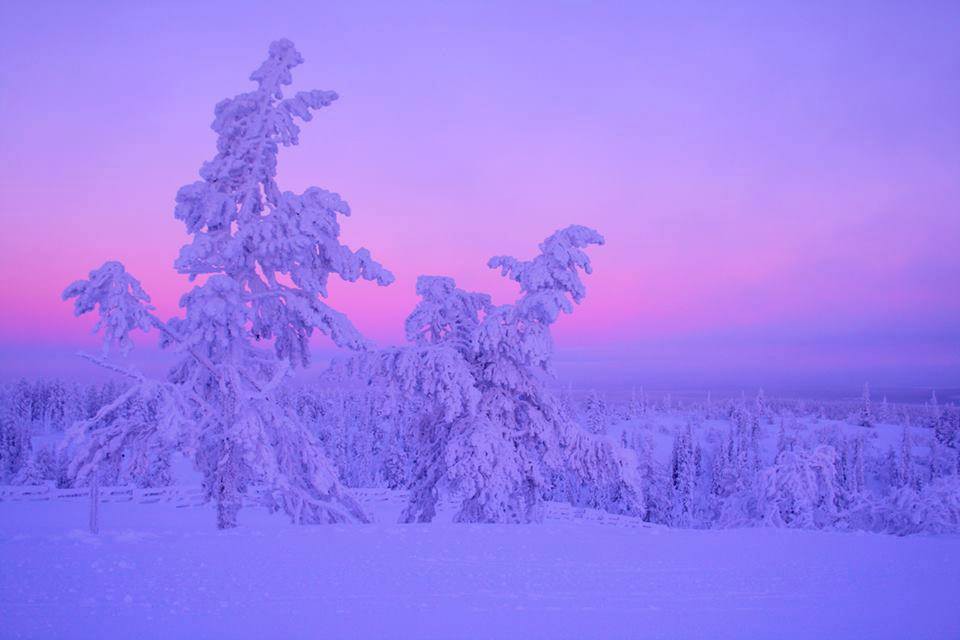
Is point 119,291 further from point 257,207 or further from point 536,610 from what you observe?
point 536,610

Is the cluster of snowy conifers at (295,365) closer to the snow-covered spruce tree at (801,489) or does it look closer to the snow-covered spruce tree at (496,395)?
the snow-covered spruce tree at (496,395)

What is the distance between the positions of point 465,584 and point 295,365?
7.38 meters

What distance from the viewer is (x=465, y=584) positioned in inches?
266

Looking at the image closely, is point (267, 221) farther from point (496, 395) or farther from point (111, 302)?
point (496, 395)

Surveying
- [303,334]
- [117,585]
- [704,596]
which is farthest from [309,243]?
[704,596]

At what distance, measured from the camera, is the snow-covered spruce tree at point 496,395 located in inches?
539

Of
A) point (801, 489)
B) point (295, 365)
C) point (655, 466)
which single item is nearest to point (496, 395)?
point (295, 365)

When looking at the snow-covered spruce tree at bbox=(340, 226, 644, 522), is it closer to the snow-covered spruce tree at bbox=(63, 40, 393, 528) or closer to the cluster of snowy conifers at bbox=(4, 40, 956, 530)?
the cluster of snowy conifers at bbox=(4, 40, 956, 530)

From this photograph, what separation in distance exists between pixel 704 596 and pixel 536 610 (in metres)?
1.88

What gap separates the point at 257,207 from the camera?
38.9 feet

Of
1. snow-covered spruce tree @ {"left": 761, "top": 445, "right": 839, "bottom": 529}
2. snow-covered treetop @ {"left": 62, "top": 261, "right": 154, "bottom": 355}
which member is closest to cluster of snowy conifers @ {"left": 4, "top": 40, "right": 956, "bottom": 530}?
snow-covered treetop @ {"left": 62, "top": 261, "right": 154, "bottom": 355}

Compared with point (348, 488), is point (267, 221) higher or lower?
higher

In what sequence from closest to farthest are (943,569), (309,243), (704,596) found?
(704,596)
(943,569)
(309,243)

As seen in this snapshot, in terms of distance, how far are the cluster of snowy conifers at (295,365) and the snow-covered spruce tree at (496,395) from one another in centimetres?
4
